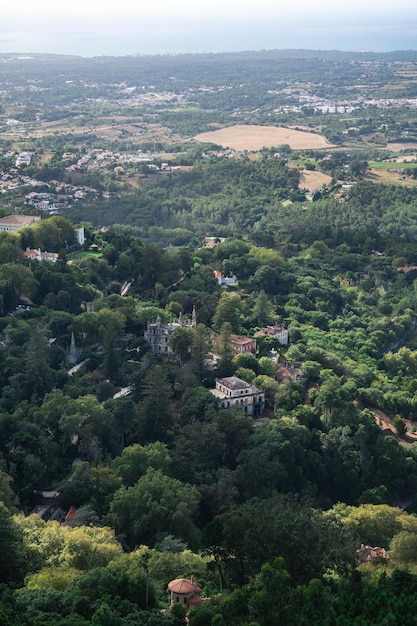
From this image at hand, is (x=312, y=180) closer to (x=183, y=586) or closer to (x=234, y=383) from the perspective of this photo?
(x=234, y=383)

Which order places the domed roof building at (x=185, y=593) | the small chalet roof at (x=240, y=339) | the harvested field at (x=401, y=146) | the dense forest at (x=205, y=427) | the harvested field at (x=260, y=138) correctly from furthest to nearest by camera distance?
the harvested field at (x=260, y=138) → the harvested field at (x=401, y=146) → the small chalet roof at (x=240, y=339) → the dense forest at (x=205, y=427) → the domed roof building at (x=185, y=593)

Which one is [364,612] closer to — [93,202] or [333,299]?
[333,299]

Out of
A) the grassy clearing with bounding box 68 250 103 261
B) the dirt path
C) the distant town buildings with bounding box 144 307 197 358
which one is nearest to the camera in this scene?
the dirt path

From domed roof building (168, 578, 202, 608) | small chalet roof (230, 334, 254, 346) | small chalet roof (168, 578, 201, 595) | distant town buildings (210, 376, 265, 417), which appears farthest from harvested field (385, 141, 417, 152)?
domed roof building (168, 578, 202, 608)

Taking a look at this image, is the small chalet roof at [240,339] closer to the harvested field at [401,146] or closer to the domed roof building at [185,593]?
the domed roof building at [185,593]

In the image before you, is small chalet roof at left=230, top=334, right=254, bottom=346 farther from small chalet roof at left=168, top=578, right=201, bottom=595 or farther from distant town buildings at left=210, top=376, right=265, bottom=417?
small chalet roof at left=168, top=578, right=201, bottom=595

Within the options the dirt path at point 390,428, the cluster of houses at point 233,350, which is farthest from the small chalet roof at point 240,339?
the dirt path at point 390,428
